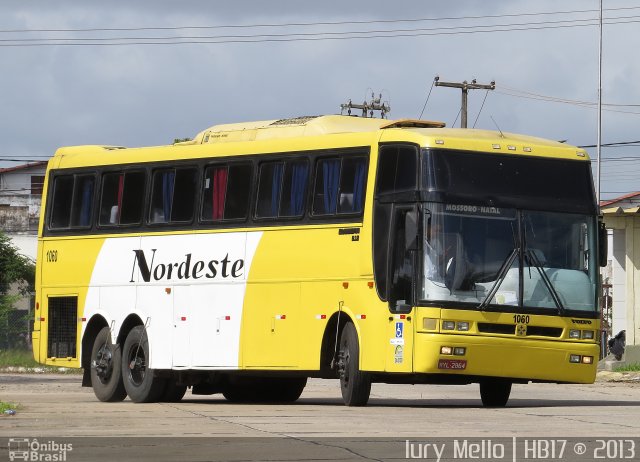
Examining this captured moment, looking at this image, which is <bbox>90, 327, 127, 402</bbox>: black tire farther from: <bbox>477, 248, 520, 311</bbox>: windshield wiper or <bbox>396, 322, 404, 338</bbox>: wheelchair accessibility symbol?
<bbox>477, 248, 520, 311</bbox>: windshield wiper

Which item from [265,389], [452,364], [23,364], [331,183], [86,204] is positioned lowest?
[265,389]

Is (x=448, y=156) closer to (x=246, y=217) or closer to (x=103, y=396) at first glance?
(x=246, y=217)

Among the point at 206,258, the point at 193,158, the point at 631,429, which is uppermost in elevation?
the point at 193,158

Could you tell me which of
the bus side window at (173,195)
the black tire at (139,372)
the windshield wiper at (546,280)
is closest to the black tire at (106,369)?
the black tire at (139,372)

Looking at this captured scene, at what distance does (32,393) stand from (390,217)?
10932 millimetres

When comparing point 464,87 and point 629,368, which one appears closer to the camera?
point 629,368

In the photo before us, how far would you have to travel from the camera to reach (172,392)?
25406 millimetres

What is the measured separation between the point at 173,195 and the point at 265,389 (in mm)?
3496

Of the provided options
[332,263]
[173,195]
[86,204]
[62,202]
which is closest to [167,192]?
[173,195]

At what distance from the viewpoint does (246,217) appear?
24.0 metres

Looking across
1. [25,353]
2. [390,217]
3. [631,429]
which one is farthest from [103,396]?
[25,353]

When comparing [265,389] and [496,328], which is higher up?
[496,328]

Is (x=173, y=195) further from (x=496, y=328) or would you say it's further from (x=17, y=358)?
(x=17, y=358)

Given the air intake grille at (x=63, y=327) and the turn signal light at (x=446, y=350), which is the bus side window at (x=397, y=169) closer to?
the turn signal light at (x=446, y=350)
